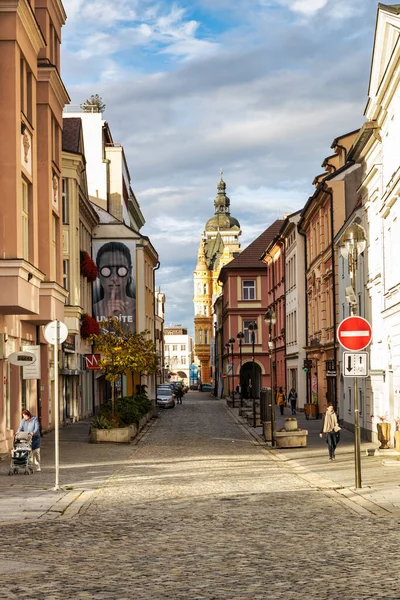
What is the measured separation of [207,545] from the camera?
1211 cm

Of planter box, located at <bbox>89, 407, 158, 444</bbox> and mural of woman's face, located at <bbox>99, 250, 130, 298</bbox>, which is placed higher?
mural of woman's face, located at <bbox>99, 250, 130, 298</bbox>

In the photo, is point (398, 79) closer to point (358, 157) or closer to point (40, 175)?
point (358, 157)

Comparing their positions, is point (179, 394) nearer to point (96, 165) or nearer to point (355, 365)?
point (96, 165)

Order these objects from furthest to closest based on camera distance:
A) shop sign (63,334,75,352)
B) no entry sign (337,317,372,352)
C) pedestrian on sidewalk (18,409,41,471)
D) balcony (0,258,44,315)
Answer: shop sign (63,334,75,352) < balcony (0,258,44,315) < pedestrian on sidewalk (18,409,41,471) < no entry sign (337,317,372,352)

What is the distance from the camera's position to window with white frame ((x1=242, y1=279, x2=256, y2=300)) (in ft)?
303

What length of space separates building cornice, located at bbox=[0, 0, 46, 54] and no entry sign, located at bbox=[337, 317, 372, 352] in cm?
1282

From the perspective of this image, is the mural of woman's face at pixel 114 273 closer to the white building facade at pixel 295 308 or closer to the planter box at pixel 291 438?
the white building facade at pixel 295 308

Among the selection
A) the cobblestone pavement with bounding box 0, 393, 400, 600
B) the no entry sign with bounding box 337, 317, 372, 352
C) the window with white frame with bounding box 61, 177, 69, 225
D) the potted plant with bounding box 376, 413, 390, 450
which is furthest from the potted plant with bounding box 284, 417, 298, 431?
the window with white frame with bounding box 61, 177, 69, 225

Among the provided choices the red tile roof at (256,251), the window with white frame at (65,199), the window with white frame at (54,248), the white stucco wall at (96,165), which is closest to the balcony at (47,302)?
the window with white frame at (54,248)

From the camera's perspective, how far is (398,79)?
25781 millimetres

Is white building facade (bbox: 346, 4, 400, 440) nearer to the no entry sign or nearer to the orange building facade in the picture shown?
the no entry sign

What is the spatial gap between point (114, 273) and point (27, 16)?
1545 inches

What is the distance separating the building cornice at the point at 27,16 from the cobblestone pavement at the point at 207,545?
1229cm

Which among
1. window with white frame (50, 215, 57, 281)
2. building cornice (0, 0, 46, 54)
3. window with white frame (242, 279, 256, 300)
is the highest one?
building cornice (0, 0, 46, 54)
